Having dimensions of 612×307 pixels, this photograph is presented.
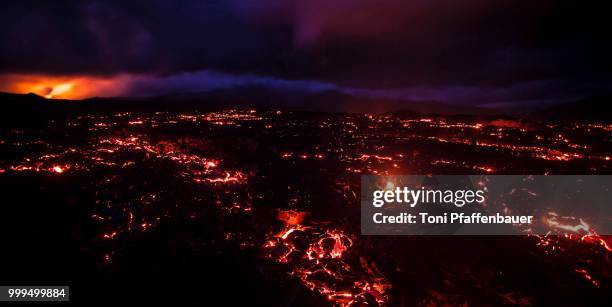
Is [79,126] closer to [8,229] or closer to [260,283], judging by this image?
[8,229]

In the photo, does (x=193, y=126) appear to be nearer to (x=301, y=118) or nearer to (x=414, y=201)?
(x=301, y=118)

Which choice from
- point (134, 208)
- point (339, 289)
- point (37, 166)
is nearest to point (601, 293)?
point (339, 289)

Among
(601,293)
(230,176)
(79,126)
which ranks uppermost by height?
(79,126)

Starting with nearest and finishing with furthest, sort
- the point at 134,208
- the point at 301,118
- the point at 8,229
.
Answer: the point at 8,229
the point at 134,208
the point at 301,118

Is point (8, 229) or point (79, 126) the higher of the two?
point (79, 126)

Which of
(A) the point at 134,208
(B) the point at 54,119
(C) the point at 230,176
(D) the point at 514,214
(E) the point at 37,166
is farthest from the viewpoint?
(B) the point at 54,119

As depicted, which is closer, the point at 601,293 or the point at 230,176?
the point at 601,293

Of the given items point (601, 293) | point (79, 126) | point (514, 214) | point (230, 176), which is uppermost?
point (79, 126)

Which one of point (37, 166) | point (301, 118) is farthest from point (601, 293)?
point (301, 118)

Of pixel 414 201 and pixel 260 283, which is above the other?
→ pixel 414 201
